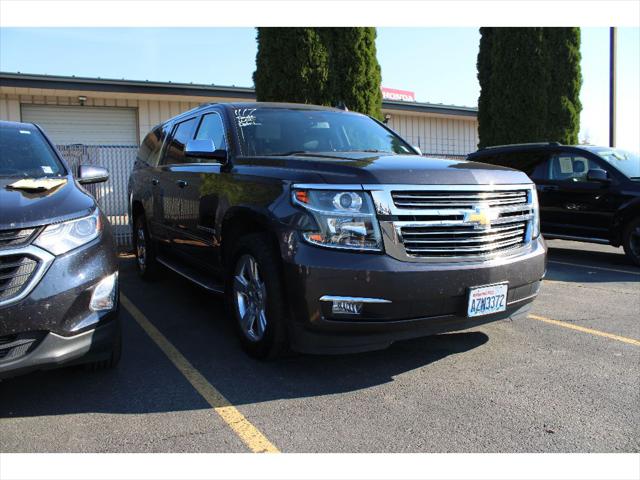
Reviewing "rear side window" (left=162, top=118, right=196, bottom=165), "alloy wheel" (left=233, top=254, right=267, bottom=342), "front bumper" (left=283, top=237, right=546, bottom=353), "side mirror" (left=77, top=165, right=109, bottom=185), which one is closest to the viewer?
"front bumper" (left=283, top=237, right=546, bottom=353)

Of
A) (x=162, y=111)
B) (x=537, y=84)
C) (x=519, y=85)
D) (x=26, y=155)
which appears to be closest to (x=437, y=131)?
(x=519, y=85)

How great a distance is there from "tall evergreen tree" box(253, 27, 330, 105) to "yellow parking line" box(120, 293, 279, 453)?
291 inches

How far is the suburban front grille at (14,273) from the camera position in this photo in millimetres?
2862

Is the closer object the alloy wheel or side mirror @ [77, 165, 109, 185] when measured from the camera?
the alloy wheel

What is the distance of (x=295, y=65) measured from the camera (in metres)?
11.2

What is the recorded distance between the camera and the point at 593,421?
10.1 ft

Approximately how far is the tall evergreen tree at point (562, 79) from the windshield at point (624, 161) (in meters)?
7.14

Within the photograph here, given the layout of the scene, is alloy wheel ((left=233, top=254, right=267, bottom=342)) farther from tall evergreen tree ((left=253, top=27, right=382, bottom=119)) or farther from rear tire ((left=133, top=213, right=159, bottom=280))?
tall evergreen tree ((left=253, top=27, right=382, bottom=119))

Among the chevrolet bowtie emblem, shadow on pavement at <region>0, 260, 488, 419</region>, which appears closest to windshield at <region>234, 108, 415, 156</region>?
the chevrolet bowtie emblem

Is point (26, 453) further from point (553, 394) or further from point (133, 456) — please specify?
point (553, 394)

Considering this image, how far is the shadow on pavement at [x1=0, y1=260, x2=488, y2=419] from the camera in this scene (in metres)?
3.36

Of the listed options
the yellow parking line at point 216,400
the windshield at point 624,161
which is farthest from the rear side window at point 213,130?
the windshield at point 624,161

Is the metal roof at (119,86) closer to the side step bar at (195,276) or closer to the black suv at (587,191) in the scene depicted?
the black suv at (587,191)

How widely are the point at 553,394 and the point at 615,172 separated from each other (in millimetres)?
6102
